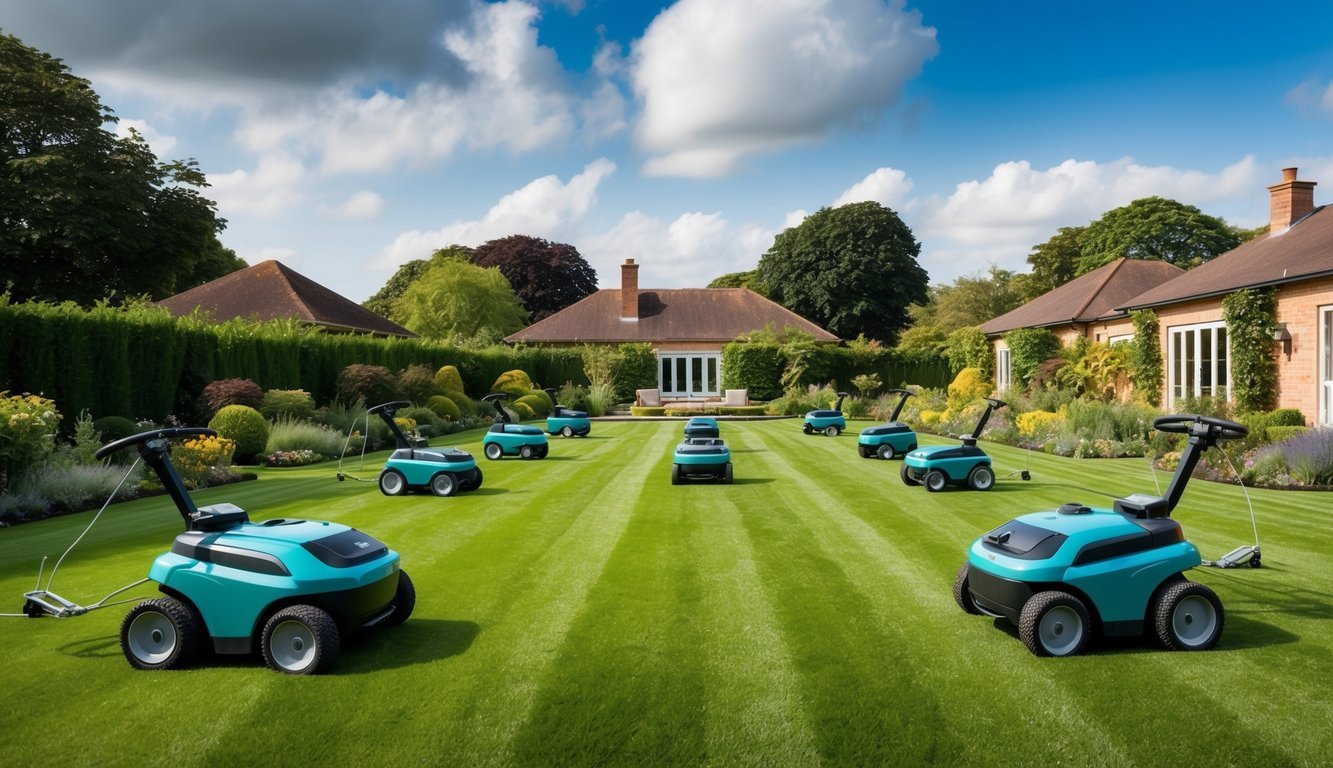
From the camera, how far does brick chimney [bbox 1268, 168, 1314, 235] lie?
19.6 metres

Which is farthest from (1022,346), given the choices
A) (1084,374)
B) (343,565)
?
(343,565)

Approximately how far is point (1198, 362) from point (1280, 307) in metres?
2.96

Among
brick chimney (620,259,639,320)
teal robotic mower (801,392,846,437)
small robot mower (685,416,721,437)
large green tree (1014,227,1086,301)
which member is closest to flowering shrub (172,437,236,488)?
small robot mower (685,416,721,437)

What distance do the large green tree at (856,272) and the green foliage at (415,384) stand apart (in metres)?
29.6

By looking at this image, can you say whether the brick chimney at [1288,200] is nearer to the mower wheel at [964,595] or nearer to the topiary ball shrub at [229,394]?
the mower wheel at [964,595]

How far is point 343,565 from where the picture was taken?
4.50m

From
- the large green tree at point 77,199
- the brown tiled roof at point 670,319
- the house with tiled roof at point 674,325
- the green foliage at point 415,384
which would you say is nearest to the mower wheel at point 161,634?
the green foliage at point 415,384

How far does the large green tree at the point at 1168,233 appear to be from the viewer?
45.6m

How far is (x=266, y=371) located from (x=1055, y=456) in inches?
703

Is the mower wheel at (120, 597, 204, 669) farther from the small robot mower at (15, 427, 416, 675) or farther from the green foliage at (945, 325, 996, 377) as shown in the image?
the green foliage at (945, 325, 996, 377)

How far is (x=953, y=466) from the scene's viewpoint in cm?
1077

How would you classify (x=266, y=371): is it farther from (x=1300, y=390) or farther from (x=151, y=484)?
(x=1300, y=390)

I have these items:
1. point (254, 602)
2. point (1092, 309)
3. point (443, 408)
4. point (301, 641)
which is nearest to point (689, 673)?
point (301, 641)

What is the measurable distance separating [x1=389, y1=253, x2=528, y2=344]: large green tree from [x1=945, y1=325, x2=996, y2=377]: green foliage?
2637 cm
